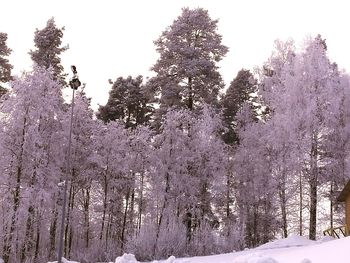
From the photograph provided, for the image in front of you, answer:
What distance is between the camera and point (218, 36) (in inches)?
1419

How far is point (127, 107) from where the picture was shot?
43.6m

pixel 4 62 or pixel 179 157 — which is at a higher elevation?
pixel 4 62

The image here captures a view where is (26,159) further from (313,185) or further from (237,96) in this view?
(237,96)

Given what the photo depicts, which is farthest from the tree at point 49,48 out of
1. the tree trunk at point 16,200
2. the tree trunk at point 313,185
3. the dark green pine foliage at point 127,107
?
the tree trunk at point 313,185

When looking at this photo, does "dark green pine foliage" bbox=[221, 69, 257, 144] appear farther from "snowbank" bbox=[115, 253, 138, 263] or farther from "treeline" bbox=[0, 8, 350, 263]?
"snowbank" bbox=[115, 253, 138, 263]

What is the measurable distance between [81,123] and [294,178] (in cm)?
1378

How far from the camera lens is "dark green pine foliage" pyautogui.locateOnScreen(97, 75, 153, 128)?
4303 centimetres

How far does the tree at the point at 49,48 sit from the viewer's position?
36450 mm

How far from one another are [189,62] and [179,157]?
8180mm

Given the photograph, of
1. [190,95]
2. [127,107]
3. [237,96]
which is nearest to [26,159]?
[190,95]

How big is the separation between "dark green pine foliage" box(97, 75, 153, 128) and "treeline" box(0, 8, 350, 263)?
7380 millimetres

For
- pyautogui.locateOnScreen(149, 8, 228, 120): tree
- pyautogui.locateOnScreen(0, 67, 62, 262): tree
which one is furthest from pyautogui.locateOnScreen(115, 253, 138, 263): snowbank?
pyautogui.locateOnScreen(149, 8, 228, 120): tree

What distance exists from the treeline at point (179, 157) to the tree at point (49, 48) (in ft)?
0.34

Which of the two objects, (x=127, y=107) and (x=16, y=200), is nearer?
(x=16, y=200)
